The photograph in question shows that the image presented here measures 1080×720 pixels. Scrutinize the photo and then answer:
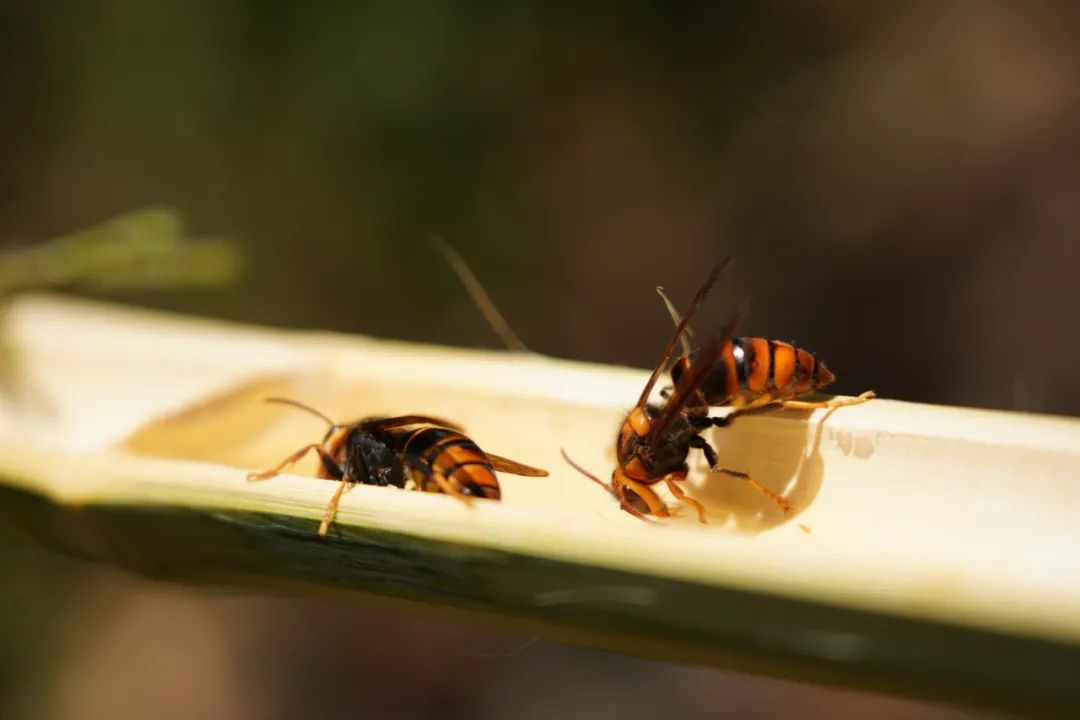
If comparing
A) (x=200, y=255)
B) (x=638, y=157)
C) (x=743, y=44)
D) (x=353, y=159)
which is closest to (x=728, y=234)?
(x=638, y=157)

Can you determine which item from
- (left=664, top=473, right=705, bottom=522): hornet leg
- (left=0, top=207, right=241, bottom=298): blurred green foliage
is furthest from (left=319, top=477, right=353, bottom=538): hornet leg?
(left=0, top=207, right=241, bottom=298): blurred green foliage

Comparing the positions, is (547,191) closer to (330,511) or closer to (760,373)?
(760,373)

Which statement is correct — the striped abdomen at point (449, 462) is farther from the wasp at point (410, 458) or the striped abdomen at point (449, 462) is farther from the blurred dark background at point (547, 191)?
the blurred dark background at point (547, 191)

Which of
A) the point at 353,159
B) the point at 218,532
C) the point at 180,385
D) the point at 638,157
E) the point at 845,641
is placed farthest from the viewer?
the point at 638,157

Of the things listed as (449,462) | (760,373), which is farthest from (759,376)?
(449,462)

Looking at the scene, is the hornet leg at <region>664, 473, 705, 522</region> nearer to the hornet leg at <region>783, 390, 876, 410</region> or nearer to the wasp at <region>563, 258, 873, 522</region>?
the wasp at <region>563, 258, 873, 522</region>

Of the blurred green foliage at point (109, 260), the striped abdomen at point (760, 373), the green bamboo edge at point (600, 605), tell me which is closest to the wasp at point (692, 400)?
the striped abdomen at point (760, 373)

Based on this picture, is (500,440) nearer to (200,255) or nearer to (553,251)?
(200,255)

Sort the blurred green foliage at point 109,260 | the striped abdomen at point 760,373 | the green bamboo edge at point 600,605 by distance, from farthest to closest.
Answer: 1. the blurred green foliage at point 109,260
2. the striped abdomen at point 760,373
3. the green bamboo edge at point 600,605
